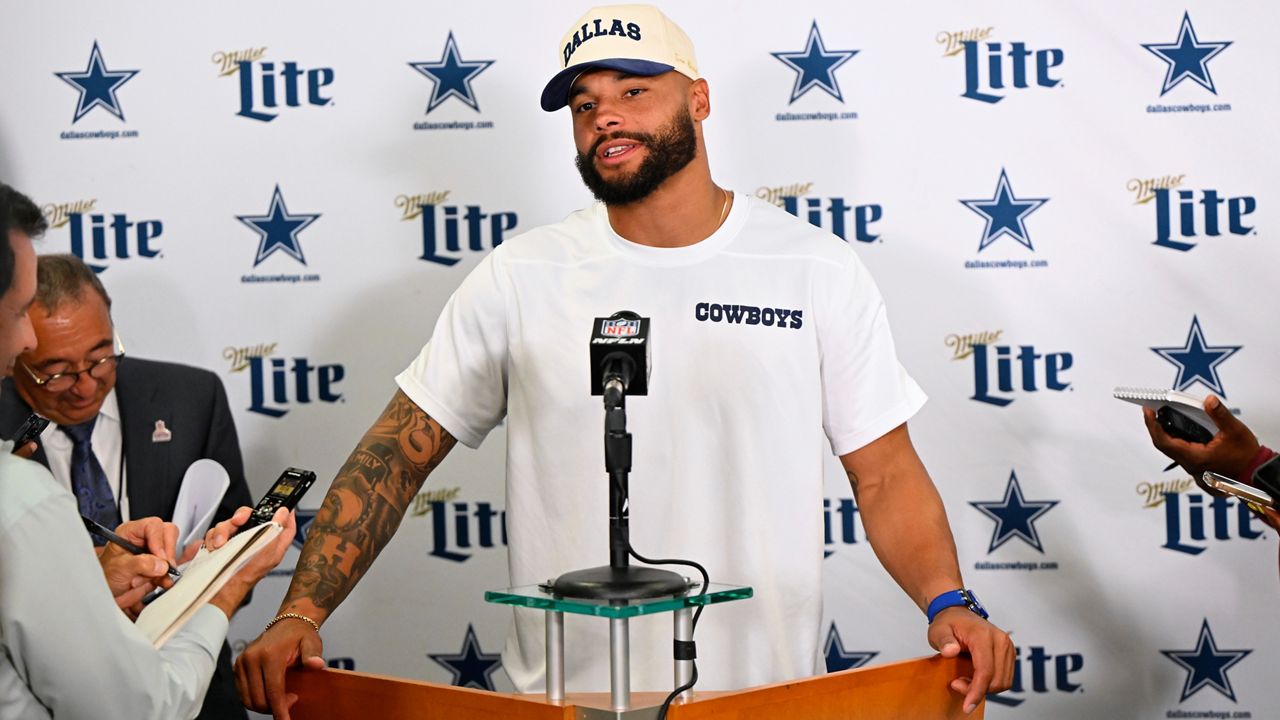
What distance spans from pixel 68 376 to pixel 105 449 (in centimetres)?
25

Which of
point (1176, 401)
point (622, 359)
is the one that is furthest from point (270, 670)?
point (1176, 401)

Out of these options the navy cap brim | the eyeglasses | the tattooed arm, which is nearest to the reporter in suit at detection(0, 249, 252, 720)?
the eyeglasses

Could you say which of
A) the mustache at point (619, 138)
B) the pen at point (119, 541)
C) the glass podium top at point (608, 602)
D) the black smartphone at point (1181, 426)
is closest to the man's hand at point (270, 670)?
the pen at point (119, 541)

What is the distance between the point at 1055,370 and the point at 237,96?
7.00ft

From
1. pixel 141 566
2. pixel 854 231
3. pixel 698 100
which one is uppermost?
pixel 698 100

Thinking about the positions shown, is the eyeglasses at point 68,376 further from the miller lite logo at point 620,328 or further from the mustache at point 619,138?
the miller lite logo at point 620,328

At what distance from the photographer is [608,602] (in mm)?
1348

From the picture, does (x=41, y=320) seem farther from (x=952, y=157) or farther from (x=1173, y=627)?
(x=1173, y=627)

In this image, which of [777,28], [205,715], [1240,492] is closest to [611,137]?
[777,28]

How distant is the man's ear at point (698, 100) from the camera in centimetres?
233

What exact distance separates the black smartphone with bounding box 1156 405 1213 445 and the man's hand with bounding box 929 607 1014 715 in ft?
2.87

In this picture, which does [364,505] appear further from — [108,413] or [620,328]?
[108,413]

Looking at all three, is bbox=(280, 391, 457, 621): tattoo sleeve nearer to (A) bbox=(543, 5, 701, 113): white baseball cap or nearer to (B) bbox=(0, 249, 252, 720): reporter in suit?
(A) bbox=(543, 5, 701, 113): white baseball cap

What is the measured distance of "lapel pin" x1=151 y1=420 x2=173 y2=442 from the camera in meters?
2.77
